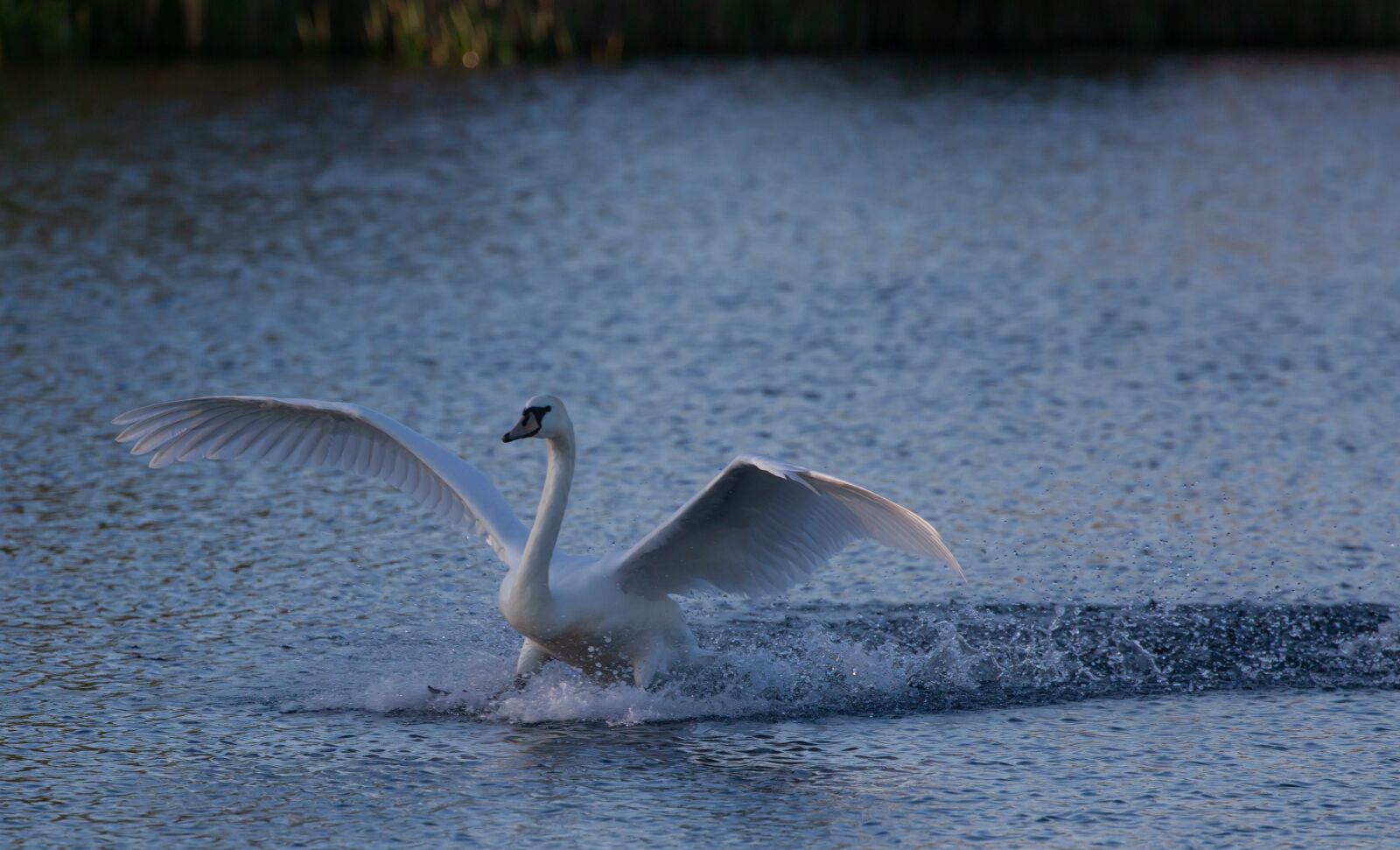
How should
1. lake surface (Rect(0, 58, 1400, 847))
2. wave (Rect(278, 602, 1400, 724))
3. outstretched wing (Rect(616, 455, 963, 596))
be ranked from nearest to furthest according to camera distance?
1. lake surface (Rect(0, 58, 1400, 847))
2. outstretched wing (Rect(616, 455, 963, 596))
3. wave (Rect(278, 602, 1400, 724))

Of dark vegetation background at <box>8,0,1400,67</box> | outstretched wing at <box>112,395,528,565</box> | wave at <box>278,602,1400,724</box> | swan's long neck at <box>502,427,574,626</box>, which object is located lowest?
wave at <box>278,602,1400,724</box>

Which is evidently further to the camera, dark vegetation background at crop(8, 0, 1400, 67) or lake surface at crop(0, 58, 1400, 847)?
dark vegetation background at crop(8, 0, 1400, 67)

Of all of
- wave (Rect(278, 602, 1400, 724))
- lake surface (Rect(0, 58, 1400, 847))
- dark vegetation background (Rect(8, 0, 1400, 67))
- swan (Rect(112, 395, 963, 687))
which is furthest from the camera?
dark vegetation background (Rect(8, 0, 1400, 67))

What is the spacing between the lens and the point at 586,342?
1352 centimetres

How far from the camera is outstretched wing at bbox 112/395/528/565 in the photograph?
25.3 feet

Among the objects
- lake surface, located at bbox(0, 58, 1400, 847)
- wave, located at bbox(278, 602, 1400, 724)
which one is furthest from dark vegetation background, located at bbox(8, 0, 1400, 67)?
wave, located at bbox(278, 602, 1400, 724)

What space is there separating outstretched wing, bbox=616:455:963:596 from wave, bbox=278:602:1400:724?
33 centimetres

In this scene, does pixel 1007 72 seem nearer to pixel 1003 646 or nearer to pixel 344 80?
pixel 344 80

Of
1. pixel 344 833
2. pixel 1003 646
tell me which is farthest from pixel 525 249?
pixel 344 833

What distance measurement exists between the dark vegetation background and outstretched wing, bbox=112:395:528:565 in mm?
20387

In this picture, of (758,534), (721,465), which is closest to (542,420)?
(758,534)

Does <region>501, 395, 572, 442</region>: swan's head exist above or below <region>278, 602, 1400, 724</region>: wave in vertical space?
above

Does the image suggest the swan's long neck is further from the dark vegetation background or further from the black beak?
the dark vegetation background

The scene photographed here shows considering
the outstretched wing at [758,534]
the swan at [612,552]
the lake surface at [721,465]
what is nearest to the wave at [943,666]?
the lake surface at [721,465]
